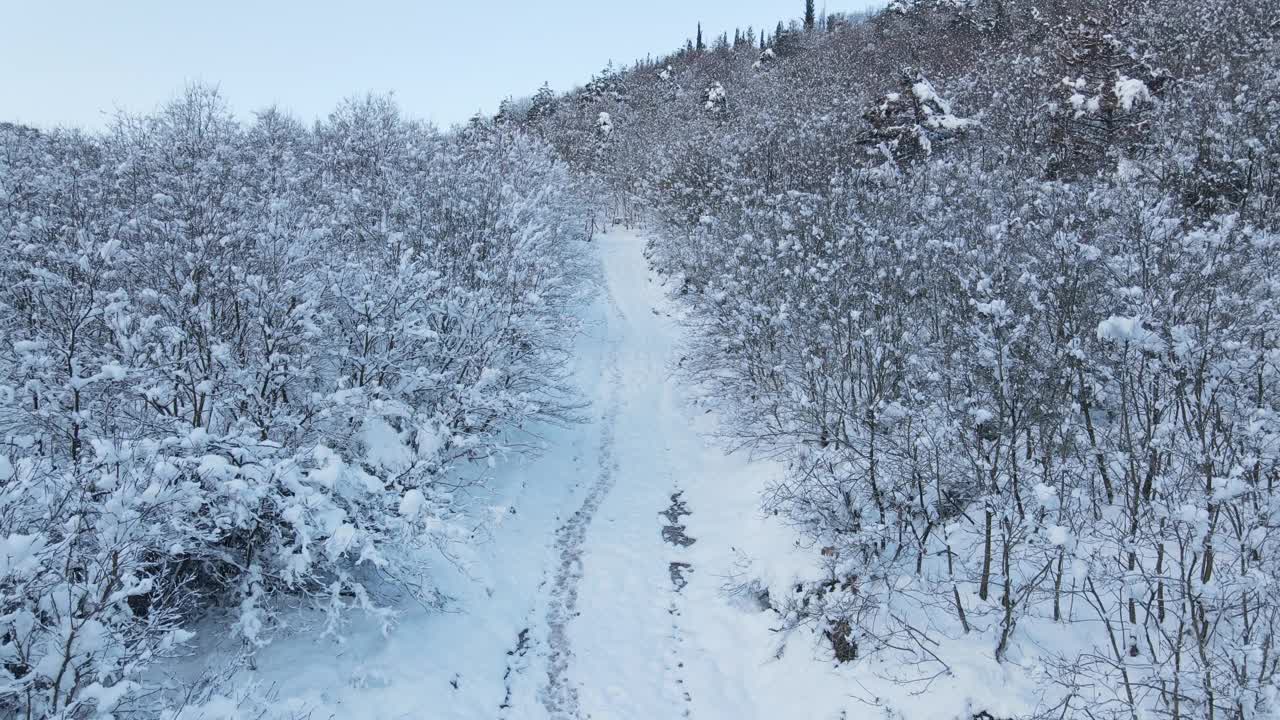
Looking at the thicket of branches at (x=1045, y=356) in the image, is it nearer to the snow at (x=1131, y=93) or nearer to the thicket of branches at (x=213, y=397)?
the snow at (x=1131, y=93)

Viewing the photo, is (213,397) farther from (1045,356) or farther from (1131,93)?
(1131,93)

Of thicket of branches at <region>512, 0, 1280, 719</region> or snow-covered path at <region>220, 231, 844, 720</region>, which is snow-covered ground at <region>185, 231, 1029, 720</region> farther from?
thicket of branches at <region>512, 0, 1280, 719</region>

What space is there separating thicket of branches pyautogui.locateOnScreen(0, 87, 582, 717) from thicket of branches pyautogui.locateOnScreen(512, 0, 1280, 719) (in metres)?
7.45

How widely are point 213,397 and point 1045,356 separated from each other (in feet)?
48.5

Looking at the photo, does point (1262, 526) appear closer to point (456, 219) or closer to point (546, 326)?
point (546, 326)

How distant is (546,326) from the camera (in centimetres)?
2075

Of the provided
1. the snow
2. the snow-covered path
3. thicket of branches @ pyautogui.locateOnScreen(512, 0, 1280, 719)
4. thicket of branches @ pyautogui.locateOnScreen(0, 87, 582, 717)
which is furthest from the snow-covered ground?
the snow

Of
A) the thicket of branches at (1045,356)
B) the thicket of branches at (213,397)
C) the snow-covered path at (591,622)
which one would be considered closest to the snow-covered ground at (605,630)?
the snow-covered path at (591,622)

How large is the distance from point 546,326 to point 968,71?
118 ft

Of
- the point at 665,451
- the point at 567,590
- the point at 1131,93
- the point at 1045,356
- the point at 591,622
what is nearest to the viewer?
the point at 591,622

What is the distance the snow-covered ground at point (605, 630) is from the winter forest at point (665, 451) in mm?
75

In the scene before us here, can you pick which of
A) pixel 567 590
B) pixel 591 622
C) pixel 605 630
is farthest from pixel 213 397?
pixel 605 630

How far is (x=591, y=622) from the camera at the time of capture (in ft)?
37.8

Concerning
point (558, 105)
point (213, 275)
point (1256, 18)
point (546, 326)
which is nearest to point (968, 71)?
point (1256, 18)
